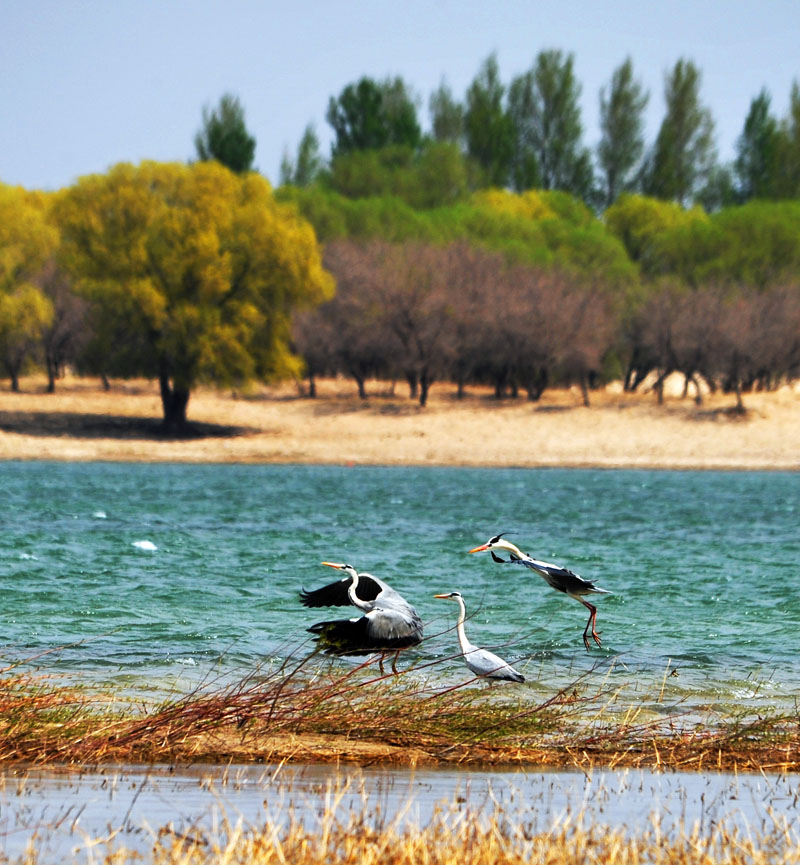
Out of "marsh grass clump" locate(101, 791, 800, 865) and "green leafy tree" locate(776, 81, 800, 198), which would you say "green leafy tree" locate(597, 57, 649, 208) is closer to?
"green leafy tree" locate(776, 81, 800, 198)

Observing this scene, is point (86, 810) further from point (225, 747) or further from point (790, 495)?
point (790, 495)

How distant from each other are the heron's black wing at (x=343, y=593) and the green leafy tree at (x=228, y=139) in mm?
87775

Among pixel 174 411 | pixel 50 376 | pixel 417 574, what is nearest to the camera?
pixel 417 574

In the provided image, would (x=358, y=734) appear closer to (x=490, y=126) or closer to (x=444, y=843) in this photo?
(x=444, y=843)

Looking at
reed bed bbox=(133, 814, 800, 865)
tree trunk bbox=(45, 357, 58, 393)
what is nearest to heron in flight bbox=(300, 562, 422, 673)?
reed bed bbox=(133, 814, 800, 865)

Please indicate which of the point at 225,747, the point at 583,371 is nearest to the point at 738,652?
the point at 225,747

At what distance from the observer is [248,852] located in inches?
237

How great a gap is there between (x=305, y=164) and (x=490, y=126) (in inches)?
587

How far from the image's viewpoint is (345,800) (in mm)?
7469

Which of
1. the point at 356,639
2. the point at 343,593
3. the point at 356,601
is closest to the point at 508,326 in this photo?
the point at 343,593

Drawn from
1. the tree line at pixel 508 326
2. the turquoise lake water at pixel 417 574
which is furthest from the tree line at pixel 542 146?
the turquoise lake water at pixel 417 574

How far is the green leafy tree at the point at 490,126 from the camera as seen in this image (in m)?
101

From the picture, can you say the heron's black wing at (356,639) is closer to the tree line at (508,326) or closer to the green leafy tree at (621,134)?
the tree line at (508,326)

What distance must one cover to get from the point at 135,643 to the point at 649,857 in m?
8.93
